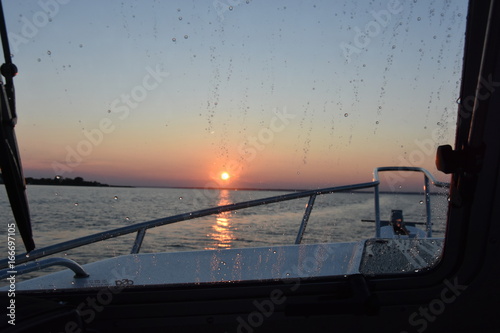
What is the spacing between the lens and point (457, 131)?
185 centimetres

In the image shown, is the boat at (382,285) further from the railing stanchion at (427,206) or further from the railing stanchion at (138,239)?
the railing stanchion at (427,206)

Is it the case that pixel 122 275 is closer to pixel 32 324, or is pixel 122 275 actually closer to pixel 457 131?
pixel 32 324

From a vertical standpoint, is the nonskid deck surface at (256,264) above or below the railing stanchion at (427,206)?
below

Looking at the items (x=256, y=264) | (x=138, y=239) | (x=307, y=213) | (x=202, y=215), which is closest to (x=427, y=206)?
(x=307, y=213)

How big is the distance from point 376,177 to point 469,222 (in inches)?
76.1

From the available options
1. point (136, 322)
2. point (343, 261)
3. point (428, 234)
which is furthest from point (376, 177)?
point (136, 322)

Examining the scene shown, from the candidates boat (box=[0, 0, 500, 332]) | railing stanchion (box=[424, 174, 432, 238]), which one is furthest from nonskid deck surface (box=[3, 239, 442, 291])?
railing stanchion (box=[424, 174, 432, 238])

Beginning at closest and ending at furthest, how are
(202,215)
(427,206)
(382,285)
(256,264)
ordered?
1. (382,285)
2. (202,215)
3. (256,264)
4. (427,206)

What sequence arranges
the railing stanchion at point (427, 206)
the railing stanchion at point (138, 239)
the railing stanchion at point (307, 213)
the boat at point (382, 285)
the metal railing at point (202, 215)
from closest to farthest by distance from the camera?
1. the boat at point (382, 285)
2. the metal railing at point (202, 215)
3. the railing stanchion at point (138, 239)
4. the railing stanchion at point (307, 213)
5. the railing stanchion at point (427, 206)

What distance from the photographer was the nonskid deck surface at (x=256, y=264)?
2.33 m

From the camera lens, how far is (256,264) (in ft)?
10.5

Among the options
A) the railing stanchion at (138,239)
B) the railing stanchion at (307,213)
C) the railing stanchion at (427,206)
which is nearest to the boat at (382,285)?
the railing stanchion at (138,239)

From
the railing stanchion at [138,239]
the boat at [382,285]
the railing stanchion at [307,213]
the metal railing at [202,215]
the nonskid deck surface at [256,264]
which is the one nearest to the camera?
the boat at [382,285]

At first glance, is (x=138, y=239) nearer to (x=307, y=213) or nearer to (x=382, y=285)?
(x=307, y=213)
